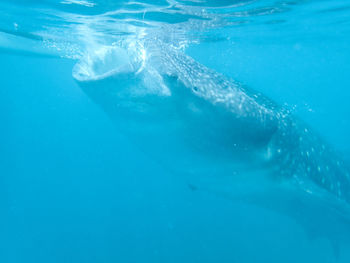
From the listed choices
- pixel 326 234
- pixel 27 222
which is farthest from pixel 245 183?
pixel 27 222

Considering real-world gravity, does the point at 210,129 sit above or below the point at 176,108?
below

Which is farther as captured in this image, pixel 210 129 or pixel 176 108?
pixel 210 129

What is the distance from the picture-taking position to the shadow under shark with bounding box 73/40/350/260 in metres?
3.28

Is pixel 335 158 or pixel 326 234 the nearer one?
pixel 335 158

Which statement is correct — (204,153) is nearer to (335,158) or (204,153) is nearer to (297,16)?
(335,158)

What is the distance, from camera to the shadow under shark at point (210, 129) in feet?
10.8

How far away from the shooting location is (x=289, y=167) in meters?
4.33

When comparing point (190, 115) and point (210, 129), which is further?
point (210, 129)

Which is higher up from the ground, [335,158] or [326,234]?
[335,158]

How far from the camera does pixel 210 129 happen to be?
11.5 ft

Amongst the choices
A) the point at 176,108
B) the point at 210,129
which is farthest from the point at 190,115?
the point at 210,129

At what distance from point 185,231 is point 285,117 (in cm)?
1272

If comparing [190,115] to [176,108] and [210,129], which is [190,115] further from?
[210,129]

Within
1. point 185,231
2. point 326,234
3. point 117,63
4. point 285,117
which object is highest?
point 117,63
